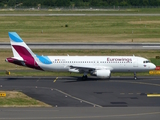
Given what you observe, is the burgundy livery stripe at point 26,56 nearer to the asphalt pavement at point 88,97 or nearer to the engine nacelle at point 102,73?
the asphalt pavement at point 88,97

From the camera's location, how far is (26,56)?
182 feet

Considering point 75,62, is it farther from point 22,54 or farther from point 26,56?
point 22,54

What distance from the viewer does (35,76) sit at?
58344mm

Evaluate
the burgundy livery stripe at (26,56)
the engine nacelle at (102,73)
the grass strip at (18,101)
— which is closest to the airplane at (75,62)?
the burgundy livery stripe at (26,56)

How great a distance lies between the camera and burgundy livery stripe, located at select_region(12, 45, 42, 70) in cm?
5516

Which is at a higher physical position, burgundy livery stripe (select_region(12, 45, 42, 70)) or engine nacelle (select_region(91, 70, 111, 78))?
burgundy livery stripe (select_region(12, 45, 42, 70))

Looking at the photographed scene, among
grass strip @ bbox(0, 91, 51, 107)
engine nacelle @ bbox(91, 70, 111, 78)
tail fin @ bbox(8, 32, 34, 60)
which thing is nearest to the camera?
grass strip @ bbox(0, 91, 51, 107)

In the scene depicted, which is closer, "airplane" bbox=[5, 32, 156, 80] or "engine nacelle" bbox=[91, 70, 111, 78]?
"engine nacelle" bbox=[91, 70, 111, 78]

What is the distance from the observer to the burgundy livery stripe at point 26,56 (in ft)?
181

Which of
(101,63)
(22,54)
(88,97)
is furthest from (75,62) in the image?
(88,97)

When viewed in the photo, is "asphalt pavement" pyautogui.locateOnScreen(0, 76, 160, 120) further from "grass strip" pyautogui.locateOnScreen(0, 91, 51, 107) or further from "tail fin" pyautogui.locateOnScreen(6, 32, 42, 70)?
"tail fin" pyautogui.locateOnScreen(6, 32, 42, 70)

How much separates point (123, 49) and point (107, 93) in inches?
1360

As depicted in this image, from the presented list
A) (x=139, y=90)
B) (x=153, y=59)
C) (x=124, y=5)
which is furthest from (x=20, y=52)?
(x=124, y=5)

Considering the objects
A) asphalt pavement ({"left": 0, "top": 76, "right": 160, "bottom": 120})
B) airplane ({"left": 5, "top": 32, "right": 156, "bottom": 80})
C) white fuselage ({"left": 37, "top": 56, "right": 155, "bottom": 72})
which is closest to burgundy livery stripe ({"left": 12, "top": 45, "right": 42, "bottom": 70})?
airplane ({"left": 5, "top": 32, "right": 156, "bottom": 80})
